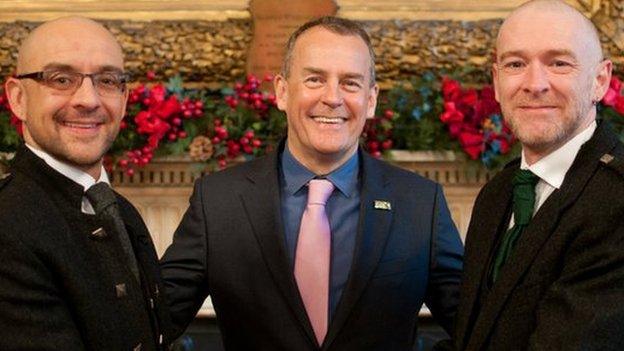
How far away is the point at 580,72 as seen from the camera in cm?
233

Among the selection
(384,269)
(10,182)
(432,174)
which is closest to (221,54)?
(432,174)

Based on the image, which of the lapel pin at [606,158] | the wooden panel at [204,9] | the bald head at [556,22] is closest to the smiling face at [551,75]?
the bald head at [556,22]

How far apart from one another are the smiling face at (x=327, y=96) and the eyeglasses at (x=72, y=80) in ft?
2.33

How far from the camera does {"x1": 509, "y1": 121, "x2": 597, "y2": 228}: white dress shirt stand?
231cm

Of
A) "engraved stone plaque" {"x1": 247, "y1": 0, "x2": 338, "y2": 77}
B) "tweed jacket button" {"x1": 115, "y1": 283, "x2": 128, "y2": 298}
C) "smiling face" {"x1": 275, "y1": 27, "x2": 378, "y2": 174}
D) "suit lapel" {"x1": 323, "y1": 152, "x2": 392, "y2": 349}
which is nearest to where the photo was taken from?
"tweed jacket button" {"x1": 115, "y1": 283, "x2": 128, "y2": 298}

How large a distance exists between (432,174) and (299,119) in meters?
1.84

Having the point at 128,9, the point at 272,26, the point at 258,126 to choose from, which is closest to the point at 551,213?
the point at 258,126

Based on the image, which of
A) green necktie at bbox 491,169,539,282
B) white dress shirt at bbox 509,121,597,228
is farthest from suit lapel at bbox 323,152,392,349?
white dress shirt at bbox 509,121,597,228

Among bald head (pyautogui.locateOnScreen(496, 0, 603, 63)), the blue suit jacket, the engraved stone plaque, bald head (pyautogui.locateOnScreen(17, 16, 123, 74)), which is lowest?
the blue suit jacket

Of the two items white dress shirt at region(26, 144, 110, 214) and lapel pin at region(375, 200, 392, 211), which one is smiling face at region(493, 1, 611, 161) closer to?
lapel pin at region(375, 200, 392, 211)

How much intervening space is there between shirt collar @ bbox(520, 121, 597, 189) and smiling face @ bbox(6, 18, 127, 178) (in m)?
1.05

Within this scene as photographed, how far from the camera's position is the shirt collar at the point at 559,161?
2.31 meters

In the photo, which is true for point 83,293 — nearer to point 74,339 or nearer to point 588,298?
point 74,339

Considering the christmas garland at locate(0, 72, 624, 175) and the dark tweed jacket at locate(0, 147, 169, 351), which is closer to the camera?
the dark tweed jacket at locate(0, 147, 169, 351)
